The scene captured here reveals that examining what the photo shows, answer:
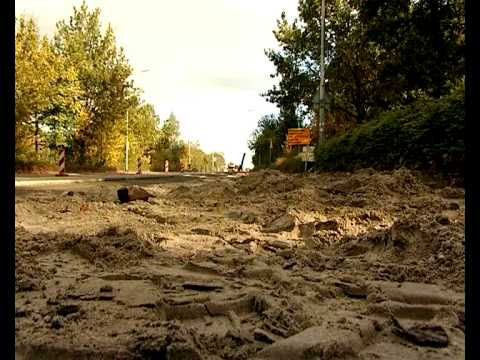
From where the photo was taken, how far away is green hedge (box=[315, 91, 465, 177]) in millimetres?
7816

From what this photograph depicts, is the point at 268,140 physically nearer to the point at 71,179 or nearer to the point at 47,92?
the point at 47,92

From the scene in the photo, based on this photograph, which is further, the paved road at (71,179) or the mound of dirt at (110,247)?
the paved road at (71,179)

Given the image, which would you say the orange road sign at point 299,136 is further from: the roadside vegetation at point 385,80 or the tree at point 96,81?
the tree at point 96,81

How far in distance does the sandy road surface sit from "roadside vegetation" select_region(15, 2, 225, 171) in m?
15.9

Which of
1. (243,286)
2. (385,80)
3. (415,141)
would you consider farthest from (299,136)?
(243,286)

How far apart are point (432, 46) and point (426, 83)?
3.99ft

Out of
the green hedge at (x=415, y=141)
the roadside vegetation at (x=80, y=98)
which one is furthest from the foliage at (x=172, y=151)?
the green hedge at (x=415, y=141)

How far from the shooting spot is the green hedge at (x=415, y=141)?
25.6ft


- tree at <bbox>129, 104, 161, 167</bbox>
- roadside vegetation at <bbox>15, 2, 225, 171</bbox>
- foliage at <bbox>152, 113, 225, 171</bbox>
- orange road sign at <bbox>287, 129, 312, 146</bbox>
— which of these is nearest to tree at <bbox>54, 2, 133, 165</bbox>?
roadside vegetation at <bbox>15, 2, 225, 171</bbox>

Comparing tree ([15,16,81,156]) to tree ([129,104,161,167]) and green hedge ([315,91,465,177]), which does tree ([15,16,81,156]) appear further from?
green hedge ([315,91,465,177])

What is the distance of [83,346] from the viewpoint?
1771 millimetres

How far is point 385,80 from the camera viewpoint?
14844mm

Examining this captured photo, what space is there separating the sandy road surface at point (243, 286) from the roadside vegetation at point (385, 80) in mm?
3848
